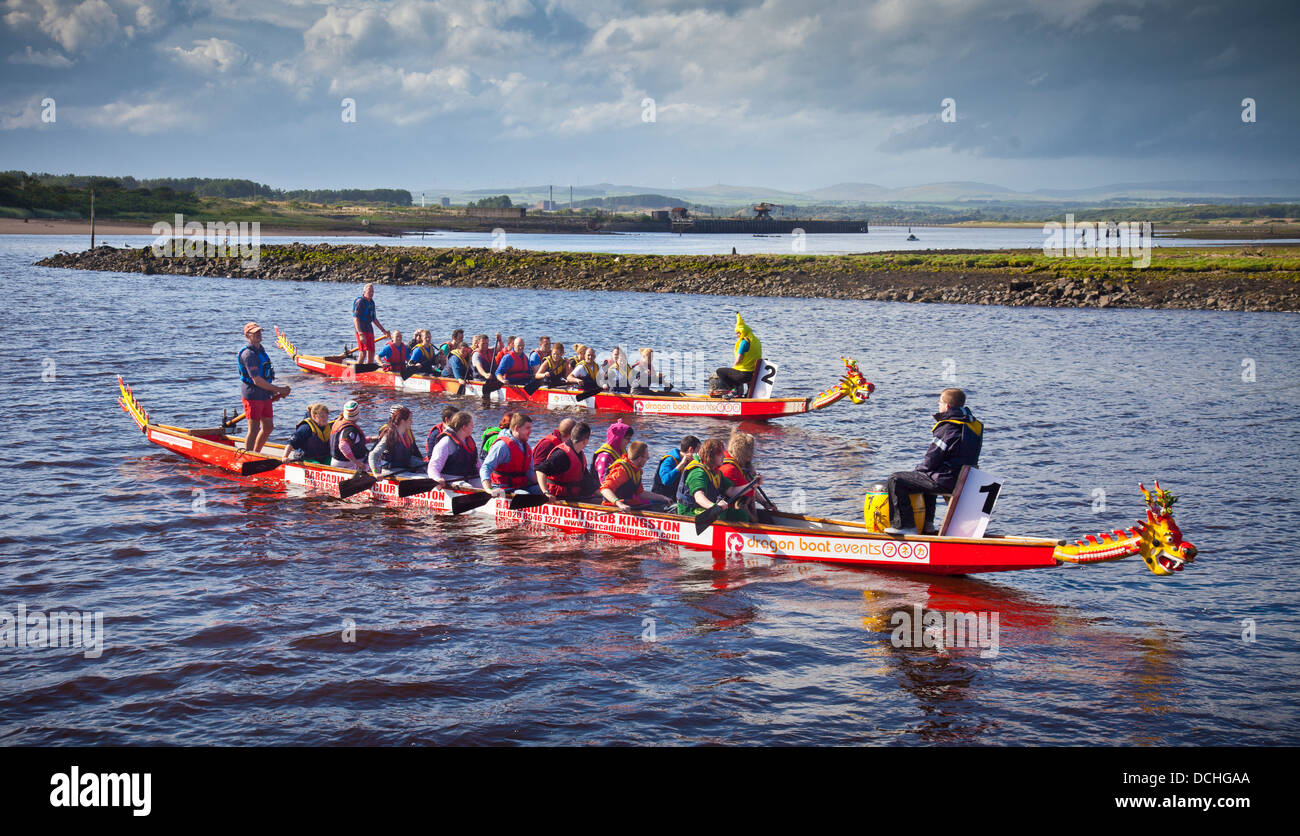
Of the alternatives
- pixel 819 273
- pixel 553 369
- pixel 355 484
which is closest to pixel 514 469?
pixel 355 484

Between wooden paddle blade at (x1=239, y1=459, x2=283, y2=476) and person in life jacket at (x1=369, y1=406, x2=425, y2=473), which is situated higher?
person in life jacket at (x1=369, y1=406, x2=425, y2=473)

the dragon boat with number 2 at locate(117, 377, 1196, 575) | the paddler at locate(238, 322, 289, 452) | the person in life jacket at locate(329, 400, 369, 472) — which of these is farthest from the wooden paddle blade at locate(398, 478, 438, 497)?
the paddler at locate(238, 322, 289, 452)

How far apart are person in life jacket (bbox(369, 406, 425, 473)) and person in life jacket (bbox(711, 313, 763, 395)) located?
10972 mm

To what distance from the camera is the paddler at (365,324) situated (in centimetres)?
2912

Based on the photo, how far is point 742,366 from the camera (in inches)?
1016

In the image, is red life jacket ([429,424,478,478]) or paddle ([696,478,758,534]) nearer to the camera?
paddle ([696,478,758,534])

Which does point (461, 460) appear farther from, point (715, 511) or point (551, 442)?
point (715, 511)

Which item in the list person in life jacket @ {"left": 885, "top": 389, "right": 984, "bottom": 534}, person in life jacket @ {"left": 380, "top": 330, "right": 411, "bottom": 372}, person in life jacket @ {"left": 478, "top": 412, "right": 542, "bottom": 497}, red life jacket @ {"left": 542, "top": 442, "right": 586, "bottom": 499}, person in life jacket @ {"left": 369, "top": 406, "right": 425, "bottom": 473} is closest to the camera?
person in life jacket @ {"left": 885, "top": 389, "right": 984, "bottom": 534}

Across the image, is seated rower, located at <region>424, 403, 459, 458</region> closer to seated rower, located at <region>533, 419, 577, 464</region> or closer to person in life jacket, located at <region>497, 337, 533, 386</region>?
A: seated rower, located at <region>533, 419, 577, 464</region>

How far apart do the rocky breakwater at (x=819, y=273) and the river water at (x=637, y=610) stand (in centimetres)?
3273

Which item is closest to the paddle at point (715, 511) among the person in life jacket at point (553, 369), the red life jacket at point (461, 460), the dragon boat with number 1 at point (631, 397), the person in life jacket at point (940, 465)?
the person in life jacket at point (940, 465)

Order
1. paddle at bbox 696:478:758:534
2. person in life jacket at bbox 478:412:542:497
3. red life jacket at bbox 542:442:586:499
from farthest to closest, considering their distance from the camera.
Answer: person in life jacket at bbox 478:412:542:497 → red life jacket at bbox 542:442:586:499 → paddle at bbox 696:478:758:534

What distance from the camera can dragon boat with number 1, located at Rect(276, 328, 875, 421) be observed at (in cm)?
2388

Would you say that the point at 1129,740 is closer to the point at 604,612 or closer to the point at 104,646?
Answer: the point at 604,612
